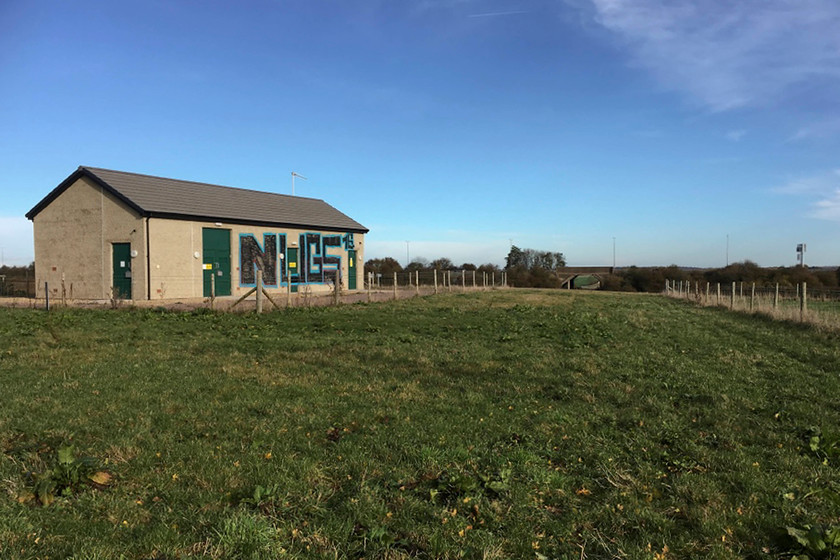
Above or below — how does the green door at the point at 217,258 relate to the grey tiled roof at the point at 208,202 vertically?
below

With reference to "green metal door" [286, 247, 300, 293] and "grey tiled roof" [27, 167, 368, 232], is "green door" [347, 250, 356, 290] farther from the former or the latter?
"green metal door" [286, 247, 300, 293]

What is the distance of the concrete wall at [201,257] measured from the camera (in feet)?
79.9

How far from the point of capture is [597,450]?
185 inches

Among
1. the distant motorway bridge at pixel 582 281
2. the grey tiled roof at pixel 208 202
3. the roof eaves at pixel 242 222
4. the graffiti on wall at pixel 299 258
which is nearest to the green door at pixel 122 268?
the roof eaves at pixel 242 222

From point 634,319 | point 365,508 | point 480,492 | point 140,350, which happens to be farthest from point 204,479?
point 634,319

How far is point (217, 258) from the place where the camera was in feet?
88.6

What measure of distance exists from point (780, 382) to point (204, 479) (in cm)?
800

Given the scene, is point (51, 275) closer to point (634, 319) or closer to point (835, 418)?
point (634, 319)

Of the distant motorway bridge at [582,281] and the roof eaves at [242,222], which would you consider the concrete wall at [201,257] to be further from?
the distant motorway bridge at [582,281]

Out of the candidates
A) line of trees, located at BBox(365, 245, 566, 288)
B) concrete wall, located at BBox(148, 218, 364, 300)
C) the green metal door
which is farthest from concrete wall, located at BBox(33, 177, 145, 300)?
line of trees, located at BBox(365, 245, 566, 288)

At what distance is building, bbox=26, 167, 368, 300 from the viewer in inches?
949

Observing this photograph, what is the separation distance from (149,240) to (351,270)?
14.1 m

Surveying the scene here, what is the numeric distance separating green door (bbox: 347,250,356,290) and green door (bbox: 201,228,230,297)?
939 centimetres

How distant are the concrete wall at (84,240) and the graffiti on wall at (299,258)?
5.59 metres
